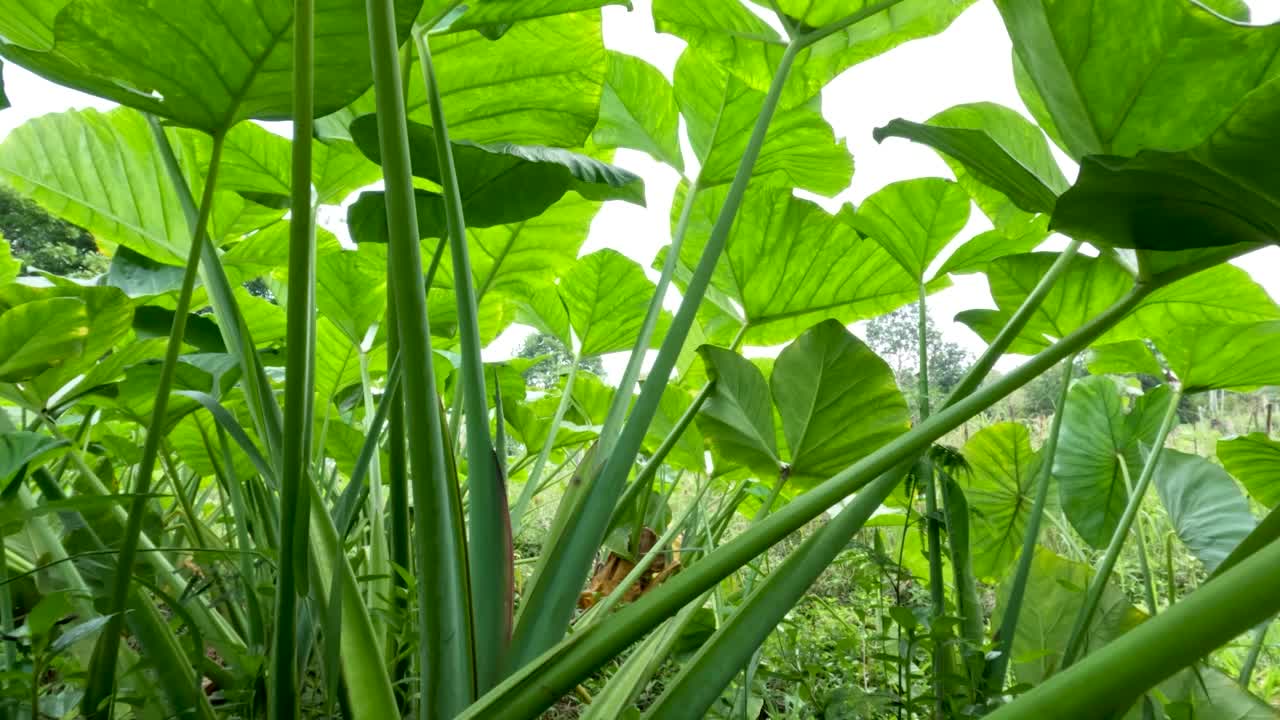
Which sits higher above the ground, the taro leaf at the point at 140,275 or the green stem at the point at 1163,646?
the taro leaf at the point at 140,275

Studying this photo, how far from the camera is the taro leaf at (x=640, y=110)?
3.30 feet

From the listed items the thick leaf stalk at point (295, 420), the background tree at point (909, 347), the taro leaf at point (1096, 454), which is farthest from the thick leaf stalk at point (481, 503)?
the background tree at point (909, 347)

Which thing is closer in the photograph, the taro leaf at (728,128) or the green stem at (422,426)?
the green stem at (422,426)

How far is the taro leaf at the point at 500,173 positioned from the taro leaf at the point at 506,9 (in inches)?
4.3

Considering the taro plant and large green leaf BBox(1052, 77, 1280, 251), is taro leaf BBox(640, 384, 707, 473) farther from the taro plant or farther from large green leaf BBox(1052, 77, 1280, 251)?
large green leaf BBox(1052, 77, 1280, 251)

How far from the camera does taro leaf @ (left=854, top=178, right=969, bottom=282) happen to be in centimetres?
87

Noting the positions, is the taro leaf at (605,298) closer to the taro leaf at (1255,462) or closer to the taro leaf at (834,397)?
the taro leaf at (834,397)

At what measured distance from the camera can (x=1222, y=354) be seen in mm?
868

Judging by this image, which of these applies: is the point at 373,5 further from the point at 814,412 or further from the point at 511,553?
the point at 814,412

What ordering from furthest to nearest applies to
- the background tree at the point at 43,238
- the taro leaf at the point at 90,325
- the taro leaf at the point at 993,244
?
the background tree at the point at 43,238 → the taro leaf at the point at 993,244 → the taro leaf at the point at 90,325

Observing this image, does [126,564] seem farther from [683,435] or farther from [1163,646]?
[683,435]

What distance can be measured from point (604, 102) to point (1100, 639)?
88 centimetres

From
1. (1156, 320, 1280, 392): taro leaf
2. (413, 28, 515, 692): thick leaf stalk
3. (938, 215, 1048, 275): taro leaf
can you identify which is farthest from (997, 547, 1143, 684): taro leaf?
(413, 28, 515, 692): thick leaf stalk

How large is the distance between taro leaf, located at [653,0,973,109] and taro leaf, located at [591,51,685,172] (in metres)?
0.17
